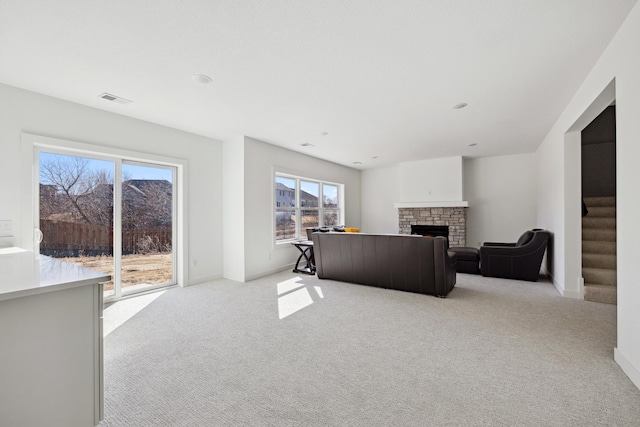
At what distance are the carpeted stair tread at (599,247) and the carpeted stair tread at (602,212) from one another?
2.18 feet

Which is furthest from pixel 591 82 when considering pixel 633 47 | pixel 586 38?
pixel 633 47

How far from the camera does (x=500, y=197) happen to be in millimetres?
6629

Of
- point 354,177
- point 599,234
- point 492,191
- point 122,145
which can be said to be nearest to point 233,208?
point 122,145

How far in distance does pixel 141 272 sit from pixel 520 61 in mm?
5153

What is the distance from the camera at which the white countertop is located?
1149 millimetres

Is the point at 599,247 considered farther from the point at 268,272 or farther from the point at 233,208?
the point at 233,208

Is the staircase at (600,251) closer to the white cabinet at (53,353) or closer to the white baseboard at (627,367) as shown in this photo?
the white baseboard at (627,367)

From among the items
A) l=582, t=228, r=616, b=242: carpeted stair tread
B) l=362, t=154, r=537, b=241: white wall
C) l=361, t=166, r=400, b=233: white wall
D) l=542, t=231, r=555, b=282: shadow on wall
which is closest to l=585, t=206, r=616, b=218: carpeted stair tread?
l=582, t=228, r=616, b=242: carpeted stair tread

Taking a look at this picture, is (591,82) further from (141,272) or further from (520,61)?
(141,272)

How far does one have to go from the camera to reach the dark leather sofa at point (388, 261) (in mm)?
3686

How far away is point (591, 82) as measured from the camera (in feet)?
8.71

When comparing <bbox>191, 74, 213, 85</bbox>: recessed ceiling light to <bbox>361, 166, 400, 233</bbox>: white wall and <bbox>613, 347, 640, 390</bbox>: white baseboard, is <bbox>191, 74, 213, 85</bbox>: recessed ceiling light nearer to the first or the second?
<bbox>613, 347, 640, 390</bbox>: white baseboard

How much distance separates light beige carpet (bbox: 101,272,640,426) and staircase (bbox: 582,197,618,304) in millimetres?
202

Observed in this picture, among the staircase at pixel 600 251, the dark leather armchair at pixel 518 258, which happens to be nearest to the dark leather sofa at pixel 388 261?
the dark leather armchair at pixel 518 258
